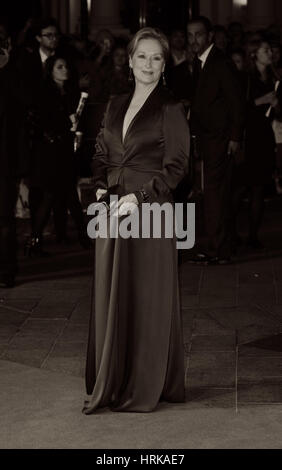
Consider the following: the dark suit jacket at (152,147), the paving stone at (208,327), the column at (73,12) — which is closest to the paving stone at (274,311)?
the paving stone at (208,327)

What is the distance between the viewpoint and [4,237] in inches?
427

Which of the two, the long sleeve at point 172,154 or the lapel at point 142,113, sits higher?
the lapel at point 142,113

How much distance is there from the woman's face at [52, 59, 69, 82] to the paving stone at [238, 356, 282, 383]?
468 centimetres

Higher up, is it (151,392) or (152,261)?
(152,261)

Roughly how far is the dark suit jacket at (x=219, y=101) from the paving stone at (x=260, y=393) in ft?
14.0

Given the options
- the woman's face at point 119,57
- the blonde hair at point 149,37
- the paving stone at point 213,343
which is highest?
the blonde hair at point 149,37

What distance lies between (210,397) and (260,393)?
29 centimetres

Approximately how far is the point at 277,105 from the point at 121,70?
4.32 meters

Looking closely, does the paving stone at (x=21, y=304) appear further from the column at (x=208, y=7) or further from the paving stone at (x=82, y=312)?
the column at (x=208, y=7)

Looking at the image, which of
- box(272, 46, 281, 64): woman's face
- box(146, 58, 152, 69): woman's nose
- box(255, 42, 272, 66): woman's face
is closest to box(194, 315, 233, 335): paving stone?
box(146, 58, 152, 69): woman's nose

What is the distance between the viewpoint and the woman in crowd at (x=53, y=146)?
12117mm

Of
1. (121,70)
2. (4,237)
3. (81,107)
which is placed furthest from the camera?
(121,70)
